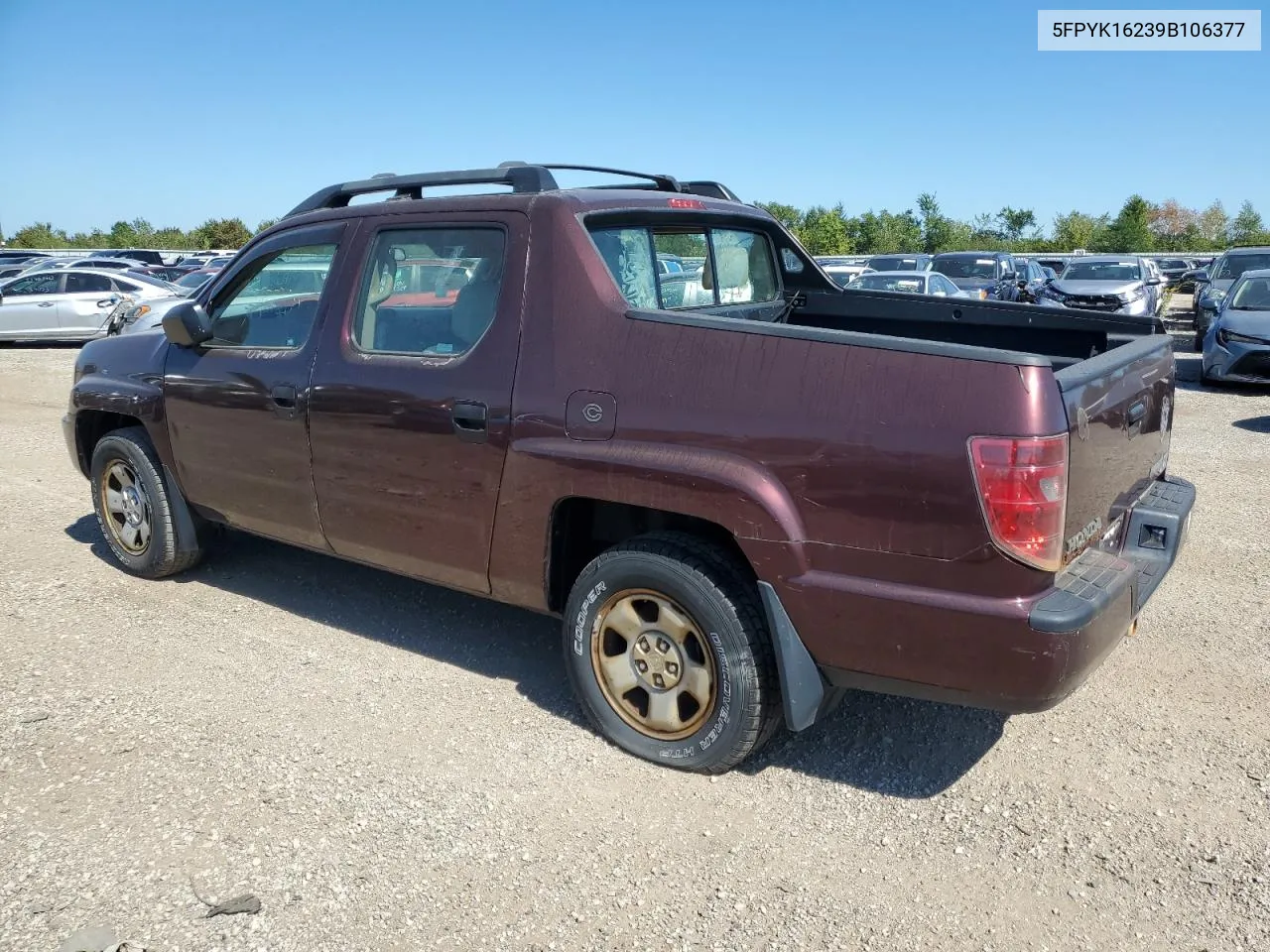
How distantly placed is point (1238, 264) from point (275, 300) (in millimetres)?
19697

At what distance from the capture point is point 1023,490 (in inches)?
107

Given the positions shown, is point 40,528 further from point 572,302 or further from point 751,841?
point 751,841

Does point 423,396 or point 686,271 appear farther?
point 686,271

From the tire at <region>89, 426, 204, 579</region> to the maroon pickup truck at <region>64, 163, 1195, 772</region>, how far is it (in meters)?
0.19

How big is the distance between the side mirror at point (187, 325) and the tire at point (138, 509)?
2.68 ft

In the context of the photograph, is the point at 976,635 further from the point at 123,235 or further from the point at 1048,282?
the point at 123,235

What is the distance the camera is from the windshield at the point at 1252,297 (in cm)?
1306

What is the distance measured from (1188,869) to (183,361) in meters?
4.52

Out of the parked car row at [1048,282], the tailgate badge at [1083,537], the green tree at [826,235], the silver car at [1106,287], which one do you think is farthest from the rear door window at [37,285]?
the green tree at [826,235]

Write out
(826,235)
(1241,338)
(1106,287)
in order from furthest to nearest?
(826,235) < (1106,287) < (1241,338)

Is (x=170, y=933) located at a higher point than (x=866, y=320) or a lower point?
lower

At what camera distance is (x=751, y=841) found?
3125mm

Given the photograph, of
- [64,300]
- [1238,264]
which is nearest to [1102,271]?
[1238,264]

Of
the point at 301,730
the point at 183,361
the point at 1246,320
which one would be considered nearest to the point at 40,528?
the point at 183,361
